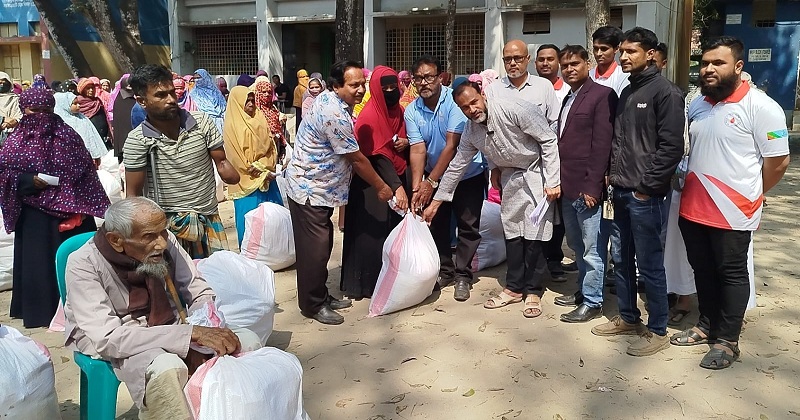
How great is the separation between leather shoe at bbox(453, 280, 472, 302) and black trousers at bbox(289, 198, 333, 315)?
0.99m

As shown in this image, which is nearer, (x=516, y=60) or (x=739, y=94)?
(x=739, y=94)

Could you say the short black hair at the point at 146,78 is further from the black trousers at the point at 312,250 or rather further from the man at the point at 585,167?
the man at the point at 585,167

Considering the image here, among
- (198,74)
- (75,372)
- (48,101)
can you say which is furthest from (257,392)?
(198,74)

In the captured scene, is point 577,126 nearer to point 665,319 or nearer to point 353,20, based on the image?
point 665,319

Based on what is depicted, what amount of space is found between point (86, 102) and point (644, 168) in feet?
24.1

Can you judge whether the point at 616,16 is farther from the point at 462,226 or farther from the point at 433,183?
the point at 433,183

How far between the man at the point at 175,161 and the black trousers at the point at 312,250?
2.12 feet

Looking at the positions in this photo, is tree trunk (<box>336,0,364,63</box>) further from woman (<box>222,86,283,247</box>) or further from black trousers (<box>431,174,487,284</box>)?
black trousers (<box>431,174,487,284</box>)

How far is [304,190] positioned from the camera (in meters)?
4.36

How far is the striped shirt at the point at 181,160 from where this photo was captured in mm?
3566

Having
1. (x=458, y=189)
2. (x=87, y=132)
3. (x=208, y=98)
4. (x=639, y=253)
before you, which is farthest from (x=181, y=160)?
(x=208, y=98)

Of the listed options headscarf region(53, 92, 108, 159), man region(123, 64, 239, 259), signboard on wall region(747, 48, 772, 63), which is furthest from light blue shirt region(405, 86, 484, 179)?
signboard on wall region(747, 48, 772, 63)

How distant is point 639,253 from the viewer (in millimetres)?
3746

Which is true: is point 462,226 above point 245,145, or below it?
below
